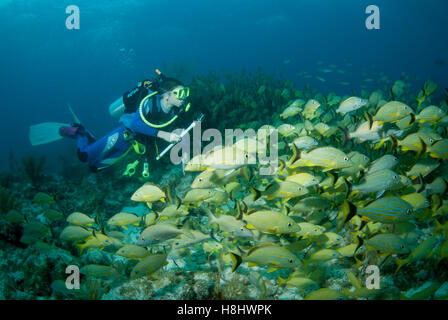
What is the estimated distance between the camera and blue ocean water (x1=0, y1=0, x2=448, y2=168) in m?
44.0

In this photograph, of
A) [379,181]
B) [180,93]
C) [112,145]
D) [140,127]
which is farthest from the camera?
[112,145]

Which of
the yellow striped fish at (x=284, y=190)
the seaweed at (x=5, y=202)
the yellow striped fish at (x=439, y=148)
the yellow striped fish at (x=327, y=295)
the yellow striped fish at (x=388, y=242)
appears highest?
the yellow striped fish at (x=439, y=148)

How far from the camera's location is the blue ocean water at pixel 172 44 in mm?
44000

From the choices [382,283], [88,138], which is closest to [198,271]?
[382,283]

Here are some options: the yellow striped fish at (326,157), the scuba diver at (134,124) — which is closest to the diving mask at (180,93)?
the scuba diver at (134,124)

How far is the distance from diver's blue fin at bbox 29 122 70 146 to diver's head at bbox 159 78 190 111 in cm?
389

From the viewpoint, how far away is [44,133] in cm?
700

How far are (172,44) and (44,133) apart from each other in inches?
2776

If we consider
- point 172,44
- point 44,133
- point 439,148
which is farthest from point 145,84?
point 172,44

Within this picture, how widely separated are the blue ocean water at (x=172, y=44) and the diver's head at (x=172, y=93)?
749 centimetres

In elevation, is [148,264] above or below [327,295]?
above

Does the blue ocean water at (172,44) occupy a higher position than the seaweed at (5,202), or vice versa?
the blue ocean water at (172,44)

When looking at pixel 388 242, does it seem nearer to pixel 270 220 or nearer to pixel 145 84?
pixel 270 220

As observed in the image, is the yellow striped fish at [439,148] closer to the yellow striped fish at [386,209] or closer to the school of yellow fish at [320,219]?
the school of yellow fish at [320,219]
